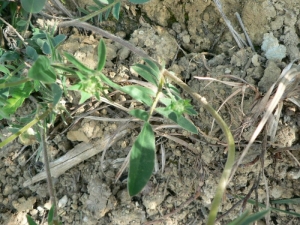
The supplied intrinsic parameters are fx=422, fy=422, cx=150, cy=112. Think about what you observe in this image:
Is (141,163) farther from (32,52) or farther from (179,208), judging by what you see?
(32,52)

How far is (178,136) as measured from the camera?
97.0 inches

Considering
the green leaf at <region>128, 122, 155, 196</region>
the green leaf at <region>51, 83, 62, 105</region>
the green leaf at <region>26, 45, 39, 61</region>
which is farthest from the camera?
the green leaf at <region>26, 45, 39, 61</region>

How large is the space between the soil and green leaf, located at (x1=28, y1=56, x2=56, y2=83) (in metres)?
0.58

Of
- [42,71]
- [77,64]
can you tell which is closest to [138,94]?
[77,64]

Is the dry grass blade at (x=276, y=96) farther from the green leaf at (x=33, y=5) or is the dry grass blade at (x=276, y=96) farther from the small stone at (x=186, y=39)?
the green leaf at (x=33, y=5)

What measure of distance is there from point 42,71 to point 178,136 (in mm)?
929

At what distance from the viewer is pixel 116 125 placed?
8.28 feet

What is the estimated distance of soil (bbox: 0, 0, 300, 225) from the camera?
2373 mm

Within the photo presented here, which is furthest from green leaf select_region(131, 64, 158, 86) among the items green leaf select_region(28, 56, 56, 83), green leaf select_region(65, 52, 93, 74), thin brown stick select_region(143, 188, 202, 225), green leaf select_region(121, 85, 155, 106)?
thin brown stick select_region(143, 188, 202, 225)

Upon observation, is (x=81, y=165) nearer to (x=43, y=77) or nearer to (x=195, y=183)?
(x=195, y=183)

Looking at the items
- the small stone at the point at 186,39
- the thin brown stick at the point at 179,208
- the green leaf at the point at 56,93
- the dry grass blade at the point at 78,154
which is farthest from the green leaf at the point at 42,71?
the thin brown stick at the point at 179,208

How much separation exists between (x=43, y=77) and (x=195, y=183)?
1095 mm

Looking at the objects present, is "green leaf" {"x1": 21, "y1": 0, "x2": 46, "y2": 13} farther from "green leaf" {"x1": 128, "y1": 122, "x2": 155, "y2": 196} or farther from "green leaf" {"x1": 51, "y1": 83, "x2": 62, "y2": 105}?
"green leaf" {"x1": 128, "y1": 122, "x2": 155, "y2": 196}

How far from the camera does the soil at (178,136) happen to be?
2373 millimetres
